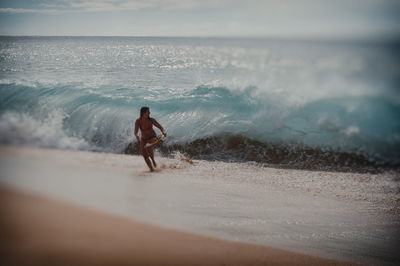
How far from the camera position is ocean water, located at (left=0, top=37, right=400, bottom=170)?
5.54 feet

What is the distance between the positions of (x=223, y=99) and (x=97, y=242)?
1.91m

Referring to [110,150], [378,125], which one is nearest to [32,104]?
[110,150]

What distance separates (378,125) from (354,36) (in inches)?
24.3

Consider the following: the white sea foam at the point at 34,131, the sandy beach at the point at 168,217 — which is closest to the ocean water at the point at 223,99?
the white sea foam at the point at 34,131

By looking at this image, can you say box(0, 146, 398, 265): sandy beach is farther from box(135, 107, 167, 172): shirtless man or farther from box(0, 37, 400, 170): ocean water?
box(0, 37, 400, 170): ocean water

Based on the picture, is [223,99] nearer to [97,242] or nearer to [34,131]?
[34,131]

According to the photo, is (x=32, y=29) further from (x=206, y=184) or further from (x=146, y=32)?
(x=206, y=184)

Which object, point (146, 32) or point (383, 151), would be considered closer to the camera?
point (383, 151)

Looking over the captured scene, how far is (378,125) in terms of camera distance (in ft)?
5.50

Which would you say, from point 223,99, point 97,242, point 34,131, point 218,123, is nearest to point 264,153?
point 218,123

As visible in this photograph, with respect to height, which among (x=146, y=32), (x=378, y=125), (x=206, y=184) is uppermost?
(x=146, y=32)

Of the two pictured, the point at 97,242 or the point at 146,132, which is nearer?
the point at 97,242

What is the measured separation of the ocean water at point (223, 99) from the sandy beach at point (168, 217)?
0.98 ft

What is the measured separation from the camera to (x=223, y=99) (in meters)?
2.72
